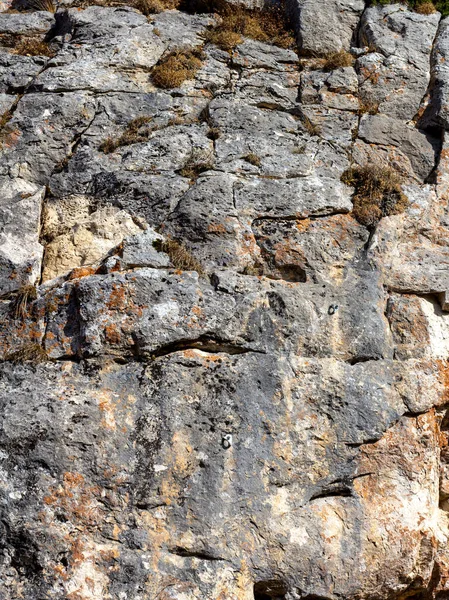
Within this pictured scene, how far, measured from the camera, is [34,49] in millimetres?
10758

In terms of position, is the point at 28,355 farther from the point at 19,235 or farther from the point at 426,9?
the point at 426,9

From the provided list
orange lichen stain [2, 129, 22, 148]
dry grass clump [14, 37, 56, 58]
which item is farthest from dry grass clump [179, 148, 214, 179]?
dry grass clump [14, 37, 56, 58]

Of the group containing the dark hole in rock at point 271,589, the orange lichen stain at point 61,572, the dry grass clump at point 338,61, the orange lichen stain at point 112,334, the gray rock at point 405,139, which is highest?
the dry grass clump at point 338,61

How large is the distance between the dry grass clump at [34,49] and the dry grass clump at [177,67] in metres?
1.79

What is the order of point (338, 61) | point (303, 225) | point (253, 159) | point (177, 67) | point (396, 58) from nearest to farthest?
point (303, 225), point (253, 159), point (177, 67), point (338, 61), point (396, 58)

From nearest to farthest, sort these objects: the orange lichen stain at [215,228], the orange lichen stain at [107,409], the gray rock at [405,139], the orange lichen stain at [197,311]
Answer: the orange lichen stain at [107,409] → the orange lichen stain at [197,311] → the orange lichen stain at [215,228] → the gray rock at [405,139]

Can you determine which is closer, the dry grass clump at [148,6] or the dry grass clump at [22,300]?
the dry grass clump at [22,300]

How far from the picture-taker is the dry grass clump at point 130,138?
9.22m

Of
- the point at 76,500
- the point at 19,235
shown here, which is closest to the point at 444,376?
the point at 76,500

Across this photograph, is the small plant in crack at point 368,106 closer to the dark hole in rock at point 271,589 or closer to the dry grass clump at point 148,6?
the dry grass clump at point 148,6

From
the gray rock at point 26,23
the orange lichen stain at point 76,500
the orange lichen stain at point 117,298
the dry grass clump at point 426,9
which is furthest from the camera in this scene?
the dry grass clump at point 426,9

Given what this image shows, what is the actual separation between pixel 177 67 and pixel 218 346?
16.0ft

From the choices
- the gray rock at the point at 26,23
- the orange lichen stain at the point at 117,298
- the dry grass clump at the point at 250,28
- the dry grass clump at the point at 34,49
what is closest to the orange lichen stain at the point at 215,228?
the orange lichen stain at the point at 117,298

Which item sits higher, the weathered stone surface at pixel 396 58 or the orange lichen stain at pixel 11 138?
the weathered stone surface at pixel 396 58
